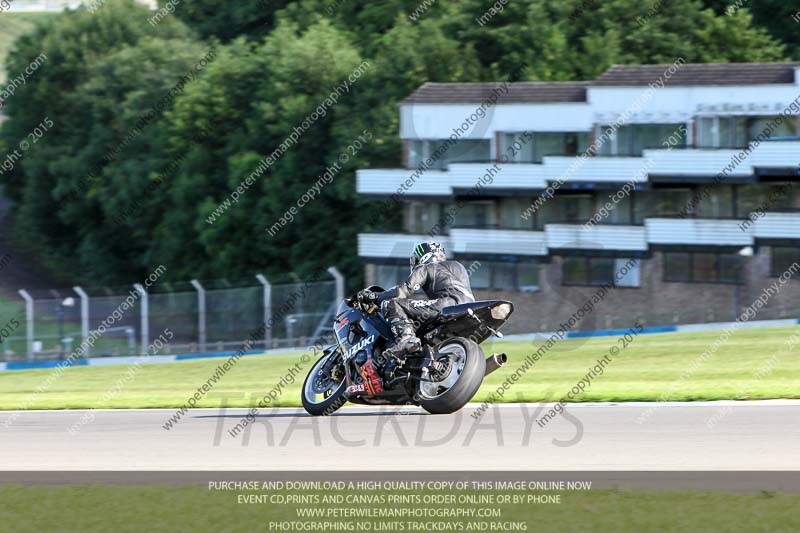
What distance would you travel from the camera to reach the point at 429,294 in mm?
13195

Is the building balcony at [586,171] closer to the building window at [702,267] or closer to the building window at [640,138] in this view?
the building window at [640,138]

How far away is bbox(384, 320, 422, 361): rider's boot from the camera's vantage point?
42.4 feet

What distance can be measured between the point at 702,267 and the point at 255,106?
24.5 m

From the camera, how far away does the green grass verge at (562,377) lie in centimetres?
1559

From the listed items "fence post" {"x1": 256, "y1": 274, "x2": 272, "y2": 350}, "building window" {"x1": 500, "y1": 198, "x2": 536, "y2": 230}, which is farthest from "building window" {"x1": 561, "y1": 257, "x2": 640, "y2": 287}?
"fence post" {"x1": 256, "y1": 274, "x2": 272, "y2": 350}

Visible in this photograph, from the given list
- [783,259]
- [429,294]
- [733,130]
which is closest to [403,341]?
[429,294]

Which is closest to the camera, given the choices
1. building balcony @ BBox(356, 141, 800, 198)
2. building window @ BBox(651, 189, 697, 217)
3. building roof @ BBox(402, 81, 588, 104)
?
building balcony @ BBox(356, 141, 800, 198)

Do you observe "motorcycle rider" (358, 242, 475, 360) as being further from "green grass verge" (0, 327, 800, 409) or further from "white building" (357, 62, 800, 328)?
"white building" (357, 62, 800, 328)

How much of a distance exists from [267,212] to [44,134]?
20.7 meters

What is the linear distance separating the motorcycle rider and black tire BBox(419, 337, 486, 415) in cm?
39

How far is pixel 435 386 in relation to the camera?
12.9m

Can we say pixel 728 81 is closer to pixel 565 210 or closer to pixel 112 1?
pixel 565 210

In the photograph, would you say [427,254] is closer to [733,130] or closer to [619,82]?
[733,130]

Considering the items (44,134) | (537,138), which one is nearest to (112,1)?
(44,134)
